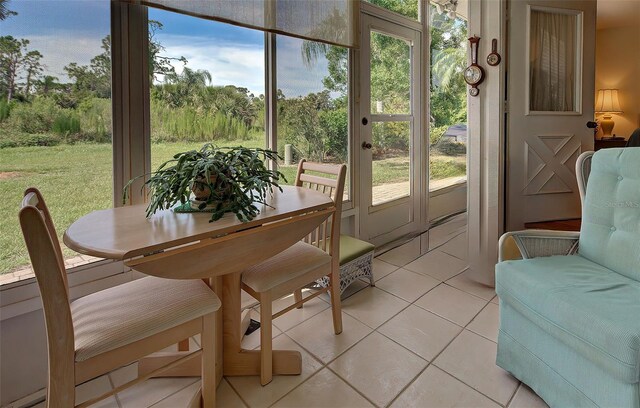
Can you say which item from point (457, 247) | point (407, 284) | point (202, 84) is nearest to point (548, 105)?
point (457, 247)

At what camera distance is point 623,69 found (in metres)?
4.78

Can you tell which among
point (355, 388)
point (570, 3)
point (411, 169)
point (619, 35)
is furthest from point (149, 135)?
point (619, 35)

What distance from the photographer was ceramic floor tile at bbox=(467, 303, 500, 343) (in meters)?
→ 1.87

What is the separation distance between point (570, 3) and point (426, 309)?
8.25ft

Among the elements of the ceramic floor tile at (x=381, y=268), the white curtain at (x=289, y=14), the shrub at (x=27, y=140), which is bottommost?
the ceramic floor tile at (x=381, y=268)

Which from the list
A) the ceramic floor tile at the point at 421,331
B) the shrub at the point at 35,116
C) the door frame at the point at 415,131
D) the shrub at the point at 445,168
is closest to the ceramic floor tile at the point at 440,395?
the ceramic floor tile at the point at 421,331

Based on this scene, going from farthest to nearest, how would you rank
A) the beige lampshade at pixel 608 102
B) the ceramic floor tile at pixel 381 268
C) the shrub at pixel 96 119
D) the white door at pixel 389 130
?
the beige lampshade at pixel 608 102
the white door at pixel 389 130
the ceramic floor tile at pixel 381 268
the shrub at pixel 96 119

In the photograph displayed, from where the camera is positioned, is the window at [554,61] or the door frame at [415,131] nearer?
the window at [554,61]

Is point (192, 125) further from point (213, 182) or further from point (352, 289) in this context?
point (352, 289)

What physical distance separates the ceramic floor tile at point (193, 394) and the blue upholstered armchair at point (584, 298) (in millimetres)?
1172

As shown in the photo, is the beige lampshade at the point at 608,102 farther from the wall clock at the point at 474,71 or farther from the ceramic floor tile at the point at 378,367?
the ceramic floor tile at the point at 378,367

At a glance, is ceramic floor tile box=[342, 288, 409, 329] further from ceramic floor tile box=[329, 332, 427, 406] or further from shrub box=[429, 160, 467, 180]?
shrub box=[429, 160, 467, 180]

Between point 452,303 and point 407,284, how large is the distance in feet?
1.20

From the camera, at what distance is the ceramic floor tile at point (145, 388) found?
1445mm
